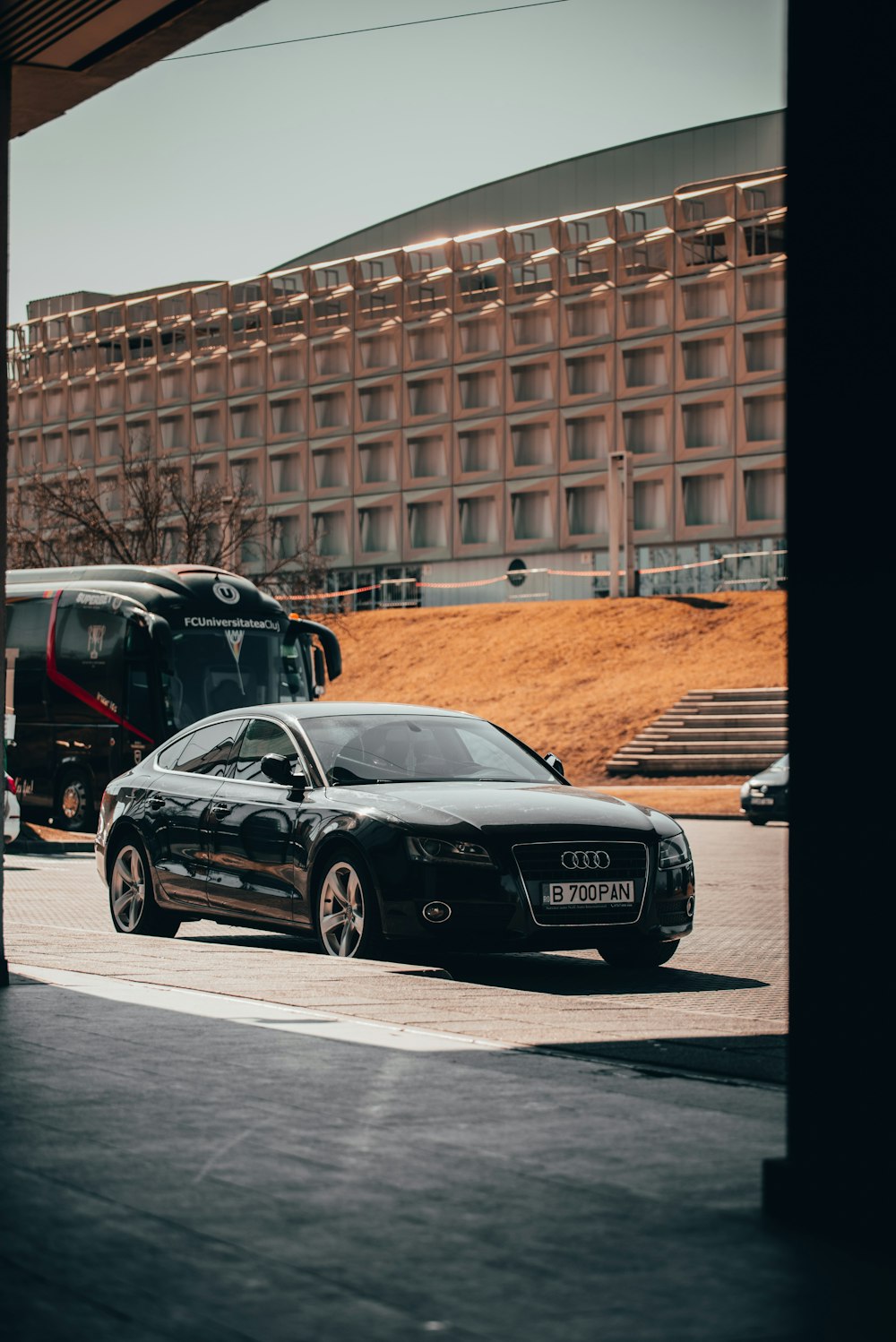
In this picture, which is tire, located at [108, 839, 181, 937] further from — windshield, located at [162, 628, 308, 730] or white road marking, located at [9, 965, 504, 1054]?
windshield, located at [162, 628, 308, 730]

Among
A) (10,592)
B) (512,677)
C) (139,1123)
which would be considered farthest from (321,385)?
(139,1123)

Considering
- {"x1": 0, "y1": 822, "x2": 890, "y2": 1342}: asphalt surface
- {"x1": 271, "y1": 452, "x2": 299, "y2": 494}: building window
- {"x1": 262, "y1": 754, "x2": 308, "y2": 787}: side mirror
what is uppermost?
{"x1": 271, "y1": 452, "x2": 299, "y2": 494}: building window

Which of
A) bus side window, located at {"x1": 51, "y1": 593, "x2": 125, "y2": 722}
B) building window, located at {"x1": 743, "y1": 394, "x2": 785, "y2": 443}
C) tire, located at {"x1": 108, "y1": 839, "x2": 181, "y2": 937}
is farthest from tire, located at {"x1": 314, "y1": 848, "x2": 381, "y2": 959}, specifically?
building window, located at {"x1": 743, "y1": 394, "x2": 785, "y2": 443}

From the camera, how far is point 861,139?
175 inches

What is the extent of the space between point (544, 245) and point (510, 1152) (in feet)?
239

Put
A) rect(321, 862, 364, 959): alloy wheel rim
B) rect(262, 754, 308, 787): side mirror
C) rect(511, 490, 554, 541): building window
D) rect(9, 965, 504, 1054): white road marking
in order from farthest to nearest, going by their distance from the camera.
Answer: rect(511, 490, 554, 541): building window
rect(262, 754, 308, 787): side mirror
rect(321, 862, 364, 959): alloy wheel rim
rect(9, 965, 504, 1054): white road marking

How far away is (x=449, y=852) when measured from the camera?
1024 centimetres

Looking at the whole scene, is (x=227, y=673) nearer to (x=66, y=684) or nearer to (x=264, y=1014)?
(x=66, y=684)

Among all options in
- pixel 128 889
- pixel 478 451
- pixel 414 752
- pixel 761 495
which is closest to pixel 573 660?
pixel 761 495

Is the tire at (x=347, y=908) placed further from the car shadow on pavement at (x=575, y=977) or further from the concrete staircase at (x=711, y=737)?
the concrete staircase at (x=711, y=737)

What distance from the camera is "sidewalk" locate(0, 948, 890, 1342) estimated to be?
3701mm

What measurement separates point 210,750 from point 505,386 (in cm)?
6073

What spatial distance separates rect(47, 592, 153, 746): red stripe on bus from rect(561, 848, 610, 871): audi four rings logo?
17.9 meters

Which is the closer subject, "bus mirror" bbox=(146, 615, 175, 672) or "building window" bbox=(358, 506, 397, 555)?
"bus mirror" bbox=(146, 615, 175, 672)
